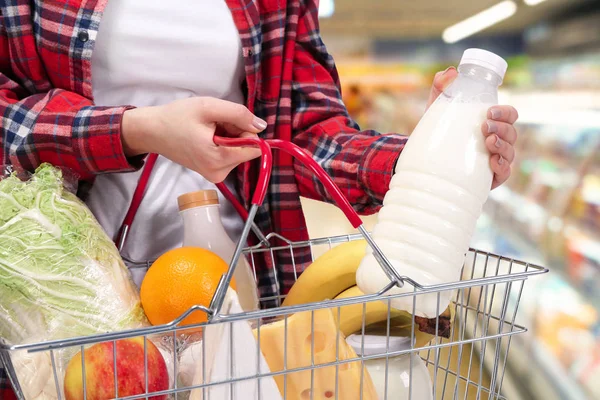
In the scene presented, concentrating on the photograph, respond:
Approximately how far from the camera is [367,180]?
1.03 meters

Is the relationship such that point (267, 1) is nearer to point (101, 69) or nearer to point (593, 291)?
point (101, 69)

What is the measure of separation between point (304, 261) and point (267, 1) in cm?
51

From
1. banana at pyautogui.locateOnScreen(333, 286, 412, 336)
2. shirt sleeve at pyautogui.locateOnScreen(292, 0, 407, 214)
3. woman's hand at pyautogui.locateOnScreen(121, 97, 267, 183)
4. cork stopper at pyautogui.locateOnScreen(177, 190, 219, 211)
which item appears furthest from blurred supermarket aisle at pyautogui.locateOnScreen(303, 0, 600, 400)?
woman's hand at pyautogui.locateOnScreen(121, 97, 267, 183)

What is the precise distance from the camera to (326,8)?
4367 mm

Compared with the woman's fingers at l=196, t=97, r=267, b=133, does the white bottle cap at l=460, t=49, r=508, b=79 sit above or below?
above

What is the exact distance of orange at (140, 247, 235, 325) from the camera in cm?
80

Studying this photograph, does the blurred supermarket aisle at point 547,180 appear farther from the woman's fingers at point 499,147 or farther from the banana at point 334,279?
the woman's fingers at point 499,147

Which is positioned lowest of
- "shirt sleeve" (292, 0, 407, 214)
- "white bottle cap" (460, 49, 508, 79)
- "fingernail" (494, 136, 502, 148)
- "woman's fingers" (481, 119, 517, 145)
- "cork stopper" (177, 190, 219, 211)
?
"cork stopper" (177, 190, 219, 211)

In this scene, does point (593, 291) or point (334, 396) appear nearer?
point (334, 396)

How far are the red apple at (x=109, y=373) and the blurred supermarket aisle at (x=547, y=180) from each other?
1843 mm

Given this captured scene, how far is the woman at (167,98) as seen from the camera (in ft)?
3.13

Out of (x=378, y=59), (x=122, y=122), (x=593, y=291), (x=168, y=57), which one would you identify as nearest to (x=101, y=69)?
(x=168, y=57)

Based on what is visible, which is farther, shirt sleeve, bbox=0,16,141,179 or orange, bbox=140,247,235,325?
shirt sleeve, bbox=0,16,141,179

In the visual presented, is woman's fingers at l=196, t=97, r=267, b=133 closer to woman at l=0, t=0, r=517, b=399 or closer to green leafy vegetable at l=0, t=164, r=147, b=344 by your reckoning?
woman at l=0, t=0, r=517, b=399
